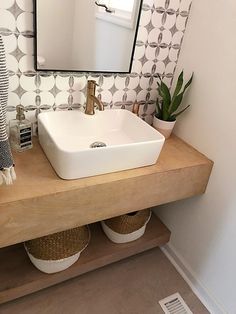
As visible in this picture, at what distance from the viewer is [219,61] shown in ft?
4.16

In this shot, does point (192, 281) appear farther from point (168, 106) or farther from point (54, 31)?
point (54, 31)

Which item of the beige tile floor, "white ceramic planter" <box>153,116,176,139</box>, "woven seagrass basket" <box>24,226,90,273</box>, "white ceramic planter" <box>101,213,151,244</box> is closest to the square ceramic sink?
"white ceramic planter" <box>153,116,176,139</box>

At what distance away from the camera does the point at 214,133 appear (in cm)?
135

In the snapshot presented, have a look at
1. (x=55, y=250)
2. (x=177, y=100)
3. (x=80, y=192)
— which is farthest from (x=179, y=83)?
(x=55, y=250)

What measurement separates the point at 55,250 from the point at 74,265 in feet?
0.57

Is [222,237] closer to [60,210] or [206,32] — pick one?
[60,210]

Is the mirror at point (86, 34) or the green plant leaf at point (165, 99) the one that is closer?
the mirror at point (86, 34)

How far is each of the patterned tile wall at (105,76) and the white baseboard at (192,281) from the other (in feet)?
2.83

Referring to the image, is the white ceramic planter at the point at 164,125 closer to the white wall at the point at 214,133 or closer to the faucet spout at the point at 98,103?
the white wall at the point at 214,133

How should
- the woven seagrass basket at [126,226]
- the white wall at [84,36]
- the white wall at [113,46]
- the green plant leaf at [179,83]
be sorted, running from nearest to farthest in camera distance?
the white wall at [84,36], the white wall at [113,46], the green plant leaf at [179,83], the woven seagrass basket at [126,226]

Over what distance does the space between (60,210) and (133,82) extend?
79 cm

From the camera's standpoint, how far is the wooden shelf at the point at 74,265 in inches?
52.2

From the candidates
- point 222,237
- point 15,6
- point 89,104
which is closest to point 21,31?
point 15,6

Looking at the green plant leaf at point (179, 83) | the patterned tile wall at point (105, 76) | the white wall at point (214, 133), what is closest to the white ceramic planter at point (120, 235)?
the white wall at point (214, 133)
